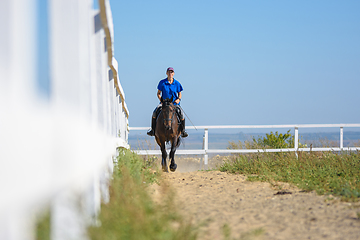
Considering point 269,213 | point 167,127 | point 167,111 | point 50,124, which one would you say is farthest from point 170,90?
point 50,124

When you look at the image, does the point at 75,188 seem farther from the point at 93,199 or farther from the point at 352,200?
the point at 352,200

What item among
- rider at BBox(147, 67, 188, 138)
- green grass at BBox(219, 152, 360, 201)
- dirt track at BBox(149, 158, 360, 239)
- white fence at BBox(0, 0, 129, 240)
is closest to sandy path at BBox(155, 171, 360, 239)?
dirt track at BBox(149, 158, 360, 239)

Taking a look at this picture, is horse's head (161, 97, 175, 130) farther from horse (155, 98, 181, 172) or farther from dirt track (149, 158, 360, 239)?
dirt track (149, 158, 360, 239)

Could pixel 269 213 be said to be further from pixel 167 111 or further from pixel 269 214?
pixel 167 111

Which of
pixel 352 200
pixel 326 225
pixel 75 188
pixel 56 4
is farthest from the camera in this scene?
pixel 352 200

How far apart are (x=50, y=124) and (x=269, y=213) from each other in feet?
9.39

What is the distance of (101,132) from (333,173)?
4690mm

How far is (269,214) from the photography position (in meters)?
4.03

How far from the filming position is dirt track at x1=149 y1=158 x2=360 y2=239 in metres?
3.26

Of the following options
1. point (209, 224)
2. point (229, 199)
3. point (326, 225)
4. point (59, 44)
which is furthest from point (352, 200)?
point (59, 44)

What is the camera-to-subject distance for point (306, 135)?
53.1ft

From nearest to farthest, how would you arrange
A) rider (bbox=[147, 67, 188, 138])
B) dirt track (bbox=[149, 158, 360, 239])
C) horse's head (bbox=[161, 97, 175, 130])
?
dirt track (bbox=[149, 158, 360, 239])
horse's head (bbox=[161, 97, 175, 130])
rider (bbox=[147, 67, 188, 138])

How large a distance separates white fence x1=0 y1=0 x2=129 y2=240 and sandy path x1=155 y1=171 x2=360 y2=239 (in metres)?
0.95

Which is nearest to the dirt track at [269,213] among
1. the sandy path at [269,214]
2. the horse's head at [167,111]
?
the sandy path at [269,214]
